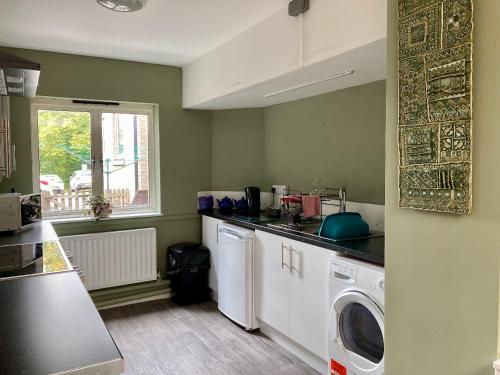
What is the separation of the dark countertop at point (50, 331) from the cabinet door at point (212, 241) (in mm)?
2392

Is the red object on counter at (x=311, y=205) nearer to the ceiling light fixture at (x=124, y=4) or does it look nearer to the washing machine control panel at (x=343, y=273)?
the washing machine control panel at (x=343, y=273)

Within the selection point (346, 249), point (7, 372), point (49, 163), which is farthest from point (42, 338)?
point (49, 163)

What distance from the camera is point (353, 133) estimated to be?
314 cm

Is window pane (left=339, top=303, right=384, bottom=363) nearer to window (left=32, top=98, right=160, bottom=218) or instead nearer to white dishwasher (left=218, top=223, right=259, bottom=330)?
white dishwasher (left=218, top=223, right=259, bottom=330)

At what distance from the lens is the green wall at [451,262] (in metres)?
1.27

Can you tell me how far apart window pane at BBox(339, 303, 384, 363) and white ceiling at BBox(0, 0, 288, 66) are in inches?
73.4

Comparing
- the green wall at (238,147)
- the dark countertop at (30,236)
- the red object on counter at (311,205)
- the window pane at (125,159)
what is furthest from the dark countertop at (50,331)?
the green wall at (238,147)

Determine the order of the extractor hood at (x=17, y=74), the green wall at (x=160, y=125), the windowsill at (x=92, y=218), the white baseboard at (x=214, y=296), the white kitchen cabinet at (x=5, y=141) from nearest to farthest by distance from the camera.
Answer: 1. the extractor hood at (x=17, y=74)
2. the white kitchen cabinet at (x=5, y=141)
3. the green wall at (x=160, y=125)
4. the windowsill at (x=92, y=218)
5. the white baseboard at (x=214, y=296)

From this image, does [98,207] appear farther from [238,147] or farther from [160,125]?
[238,147]

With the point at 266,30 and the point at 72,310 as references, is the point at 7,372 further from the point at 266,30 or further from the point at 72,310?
the point at 266,30

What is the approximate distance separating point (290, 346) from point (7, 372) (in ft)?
7.78

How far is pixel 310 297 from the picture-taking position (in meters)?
2.64

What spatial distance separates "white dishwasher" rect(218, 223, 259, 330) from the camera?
3.26 meters

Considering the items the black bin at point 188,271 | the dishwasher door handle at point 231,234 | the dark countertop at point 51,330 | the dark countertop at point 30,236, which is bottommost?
the black bin at point 188,271
